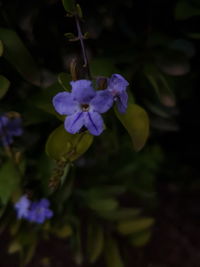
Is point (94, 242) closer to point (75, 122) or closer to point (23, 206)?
point (23, 206)

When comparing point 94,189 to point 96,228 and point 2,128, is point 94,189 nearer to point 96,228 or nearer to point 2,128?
point 96,228

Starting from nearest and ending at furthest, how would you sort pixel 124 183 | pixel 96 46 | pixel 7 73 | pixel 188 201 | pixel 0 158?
pixel 7 73 → pixel 0 158 → pixel 96 46 → pixel 124 183 → pixel 188 201

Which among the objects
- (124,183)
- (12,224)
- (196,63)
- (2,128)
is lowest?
(124,183)

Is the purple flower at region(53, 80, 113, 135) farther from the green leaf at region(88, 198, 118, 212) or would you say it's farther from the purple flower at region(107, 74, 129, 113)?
the green leaf at region(88, 198, 118, 212)

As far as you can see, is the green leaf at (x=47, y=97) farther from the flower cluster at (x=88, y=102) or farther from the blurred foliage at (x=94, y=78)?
the flower cluster at (x=88, y=102)

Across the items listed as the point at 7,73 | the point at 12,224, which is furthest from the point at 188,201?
the point at 7,73

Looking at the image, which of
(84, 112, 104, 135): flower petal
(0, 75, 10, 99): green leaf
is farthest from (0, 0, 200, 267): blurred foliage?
(84, 112, 104, 135): flower petal
